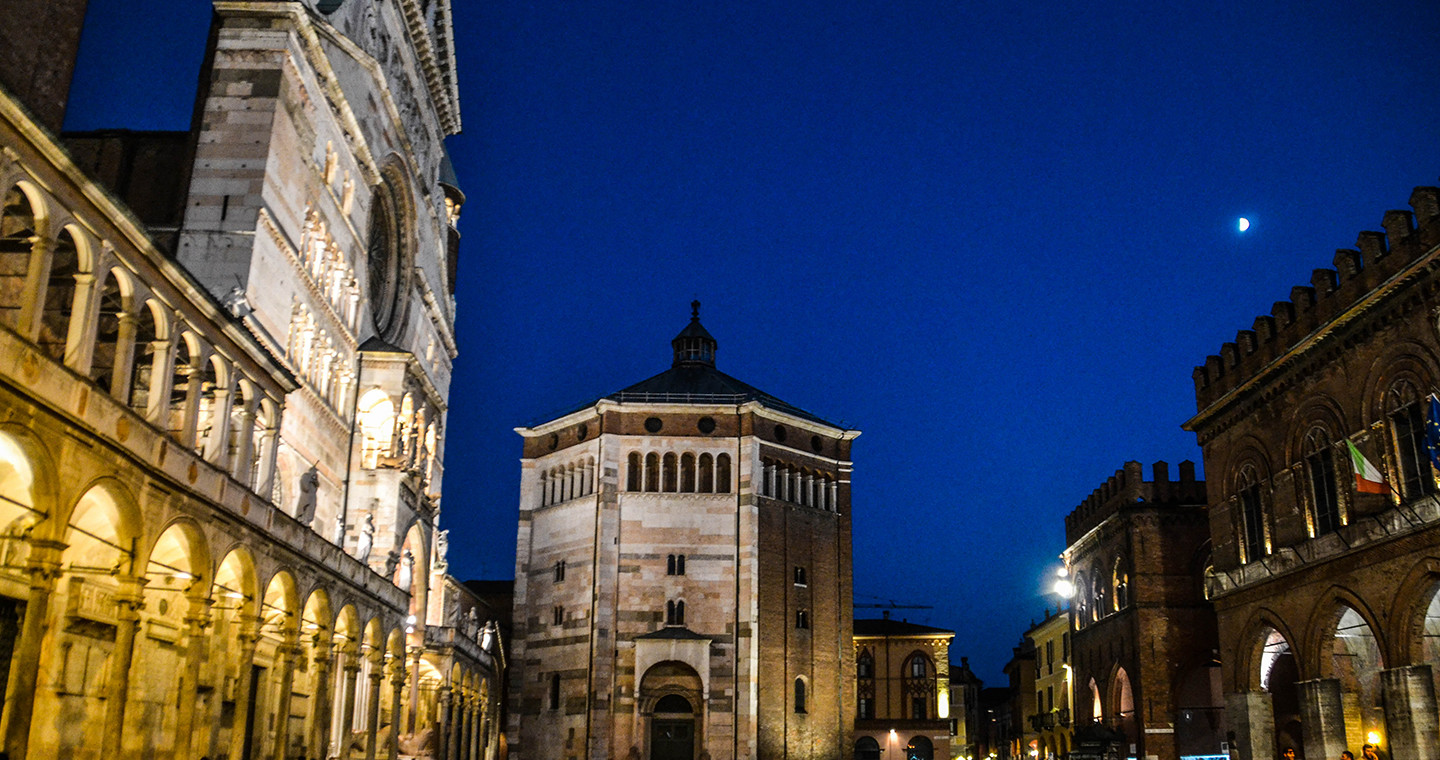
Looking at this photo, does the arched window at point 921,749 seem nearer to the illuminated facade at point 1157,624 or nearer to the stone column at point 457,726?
the illuminated facade at point 1157,624

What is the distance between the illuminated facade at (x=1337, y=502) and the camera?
2588cm

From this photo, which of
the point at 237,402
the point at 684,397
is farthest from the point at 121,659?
the point at 684,397

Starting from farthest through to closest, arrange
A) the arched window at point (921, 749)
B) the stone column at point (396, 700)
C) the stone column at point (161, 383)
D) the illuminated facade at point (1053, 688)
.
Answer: the arched window at point (921, 749), the illuminated facade at point (1053, 688), the stone column at point (396, 700), the stone column at point (161, 383)

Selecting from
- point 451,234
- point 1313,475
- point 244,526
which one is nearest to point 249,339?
point 244,526

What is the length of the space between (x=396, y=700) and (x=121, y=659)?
16.7 meters

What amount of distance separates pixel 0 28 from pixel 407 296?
21.7 metres

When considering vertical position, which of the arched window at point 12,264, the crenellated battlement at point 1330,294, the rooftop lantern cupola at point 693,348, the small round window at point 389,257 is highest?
the rooftop lantern cupola at point 693,348

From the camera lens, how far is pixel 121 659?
1758 centimetres

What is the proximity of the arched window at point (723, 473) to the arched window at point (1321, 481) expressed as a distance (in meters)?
34.6

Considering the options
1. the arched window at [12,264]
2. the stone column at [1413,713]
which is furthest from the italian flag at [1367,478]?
the arched window at [12,264]

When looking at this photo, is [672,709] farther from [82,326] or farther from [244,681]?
[82,326]

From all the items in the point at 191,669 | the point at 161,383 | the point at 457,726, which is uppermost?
the point at 161,383

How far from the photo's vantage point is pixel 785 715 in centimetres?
5997

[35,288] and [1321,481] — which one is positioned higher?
[1321,481]
